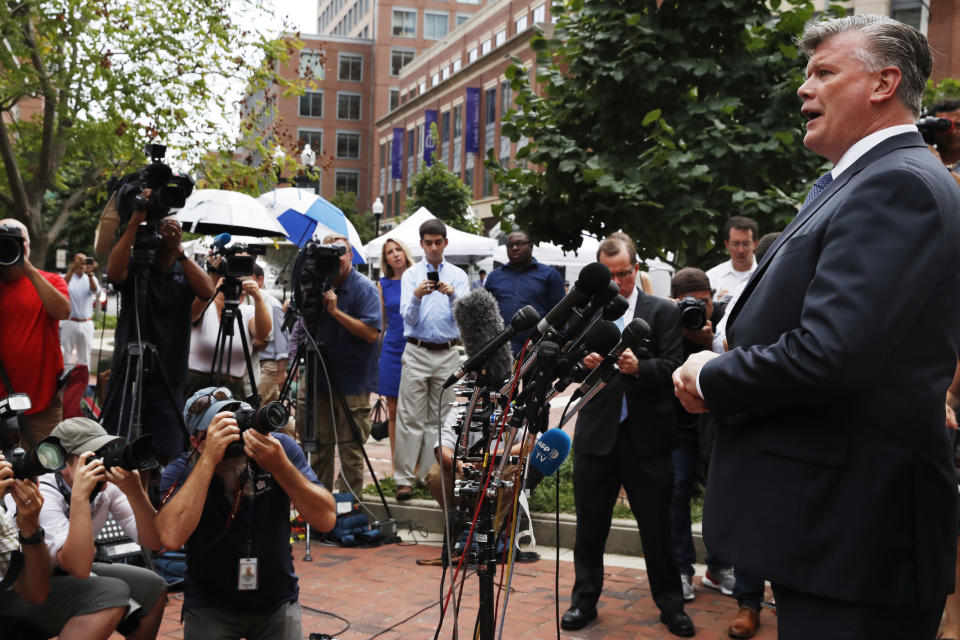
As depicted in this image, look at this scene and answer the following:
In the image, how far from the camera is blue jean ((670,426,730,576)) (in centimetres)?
581

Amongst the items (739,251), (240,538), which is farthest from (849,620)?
(739,251)

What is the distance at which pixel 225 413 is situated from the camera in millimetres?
3576

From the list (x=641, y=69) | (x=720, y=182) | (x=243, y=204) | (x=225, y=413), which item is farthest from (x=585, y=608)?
(x=243, y=204)

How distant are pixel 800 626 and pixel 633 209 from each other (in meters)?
5.69

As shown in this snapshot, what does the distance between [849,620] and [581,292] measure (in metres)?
1.27

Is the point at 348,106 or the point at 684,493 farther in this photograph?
the point at 348,106

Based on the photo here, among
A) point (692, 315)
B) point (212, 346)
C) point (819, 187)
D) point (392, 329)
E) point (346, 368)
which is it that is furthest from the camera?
point (392, 329)

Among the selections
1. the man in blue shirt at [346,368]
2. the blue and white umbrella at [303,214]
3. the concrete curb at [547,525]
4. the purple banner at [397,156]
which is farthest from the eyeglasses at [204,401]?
the purple banner at [397,156]

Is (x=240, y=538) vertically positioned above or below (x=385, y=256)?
below

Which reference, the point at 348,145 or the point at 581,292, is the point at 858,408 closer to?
the point at 581,292

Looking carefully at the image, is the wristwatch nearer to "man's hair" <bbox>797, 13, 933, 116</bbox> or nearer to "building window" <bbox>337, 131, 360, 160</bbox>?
"man's hair" <bbox>797, 13, 933, 116</bbox>

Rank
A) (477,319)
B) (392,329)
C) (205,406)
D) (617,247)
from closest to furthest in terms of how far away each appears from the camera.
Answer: (205,406), (617,247), (477,319), (392,329)

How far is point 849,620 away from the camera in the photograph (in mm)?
2031

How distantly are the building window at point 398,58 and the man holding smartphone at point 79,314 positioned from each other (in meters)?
70.7
